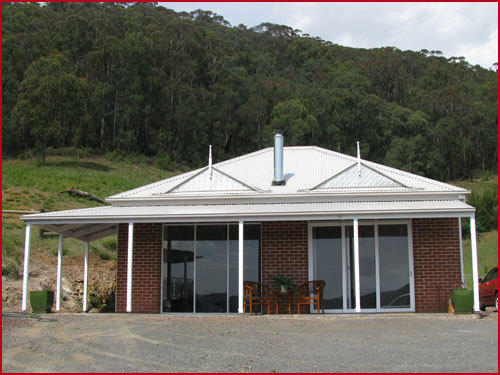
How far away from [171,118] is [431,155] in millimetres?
25961

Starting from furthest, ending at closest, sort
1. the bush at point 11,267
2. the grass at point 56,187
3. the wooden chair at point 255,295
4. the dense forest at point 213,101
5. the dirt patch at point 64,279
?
1. the dense forest at point 213,101
2. the grass at point 56,187
3. the bush at point 11,267
4. the dirt patch at point 64,279
5. the wooden chair at point 255,295

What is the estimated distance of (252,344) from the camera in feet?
28.2

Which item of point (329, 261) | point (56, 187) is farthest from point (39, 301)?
point (56, 187)

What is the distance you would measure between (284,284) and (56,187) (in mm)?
26838

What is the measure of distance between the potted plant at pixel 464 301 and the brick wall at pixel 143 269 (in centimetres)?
731

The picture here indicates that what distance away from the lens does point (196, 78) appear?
204ft

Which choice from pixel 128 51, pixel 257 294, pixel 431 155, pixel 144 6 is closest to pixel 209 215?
pixel 257 294

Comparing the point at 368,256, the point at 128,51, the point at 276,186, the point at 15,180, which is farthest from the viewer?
the point at 128,51

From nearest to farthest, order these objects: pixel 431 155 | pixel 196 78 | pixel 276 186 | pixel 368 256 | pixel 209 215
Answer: pixel 209 215
pixel 368 256
pixel 276 186
pixel 431 155
pixel 196 78

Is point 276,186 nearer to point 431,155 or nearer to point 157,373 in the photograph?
point 157,373

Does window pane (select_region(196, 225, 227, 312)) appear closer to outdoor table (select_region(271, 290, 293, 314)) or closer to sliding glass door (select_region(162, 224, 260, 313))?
sliding glass door (select_region(162, 224, 260, 313))

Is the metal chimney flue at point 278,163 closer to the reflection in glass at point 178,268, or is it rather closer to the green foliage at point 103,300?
the reflection in glass at point 178,268

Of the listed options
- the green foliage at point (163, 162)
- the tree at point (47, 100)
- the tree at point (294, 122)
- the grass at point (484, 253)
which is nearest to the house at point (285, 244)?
the grass at point (484, 253)

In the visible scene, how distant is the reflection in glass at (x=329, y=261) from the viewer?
46.3 feet
